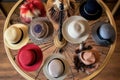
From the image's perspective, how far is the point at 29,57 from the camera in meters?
1.02

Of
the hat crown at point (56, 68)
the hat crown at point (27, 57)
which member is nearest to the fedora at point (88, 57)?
the hat crown at point (56, 68)

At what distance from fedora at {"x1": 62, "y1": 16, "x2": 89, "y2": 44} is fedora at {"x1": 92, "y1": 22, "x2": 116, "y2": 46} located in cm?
4

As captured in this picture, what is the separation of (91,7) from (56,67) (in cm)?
31

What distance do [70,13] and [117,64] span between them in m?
0.49

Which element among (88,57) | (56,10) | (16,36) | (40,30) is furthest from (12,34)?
(88,57)

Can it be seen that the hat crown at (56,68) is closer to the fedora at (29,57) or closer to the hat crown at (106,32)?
the fedora at (29,57)

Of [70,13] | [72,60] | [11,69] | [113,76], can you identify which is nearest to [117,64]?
[113,76]

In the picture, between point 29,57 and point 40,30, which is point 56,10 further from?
point 29,57

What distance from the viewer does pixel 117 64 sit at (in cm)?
143

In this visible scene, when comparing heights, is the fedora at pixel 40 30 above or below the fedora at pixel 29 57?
above

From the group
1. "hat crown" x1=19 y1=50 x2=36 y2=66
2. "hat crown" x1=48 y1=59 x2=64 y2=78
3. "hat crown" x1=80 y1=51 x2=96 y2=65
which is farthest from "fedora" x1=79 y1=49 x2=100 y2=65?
"hat crown" x1=19 y1=50 x2=36 y2=66

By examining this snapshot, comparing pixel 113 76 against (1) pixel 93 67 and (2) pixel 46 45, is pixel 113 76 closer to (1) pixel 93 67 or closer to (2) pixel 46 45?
(1) pixel 93 67

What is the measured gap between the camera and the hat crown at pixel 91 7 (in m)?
1.06

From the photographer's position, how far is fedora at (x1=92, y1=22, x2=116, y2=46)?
3.32 feet
